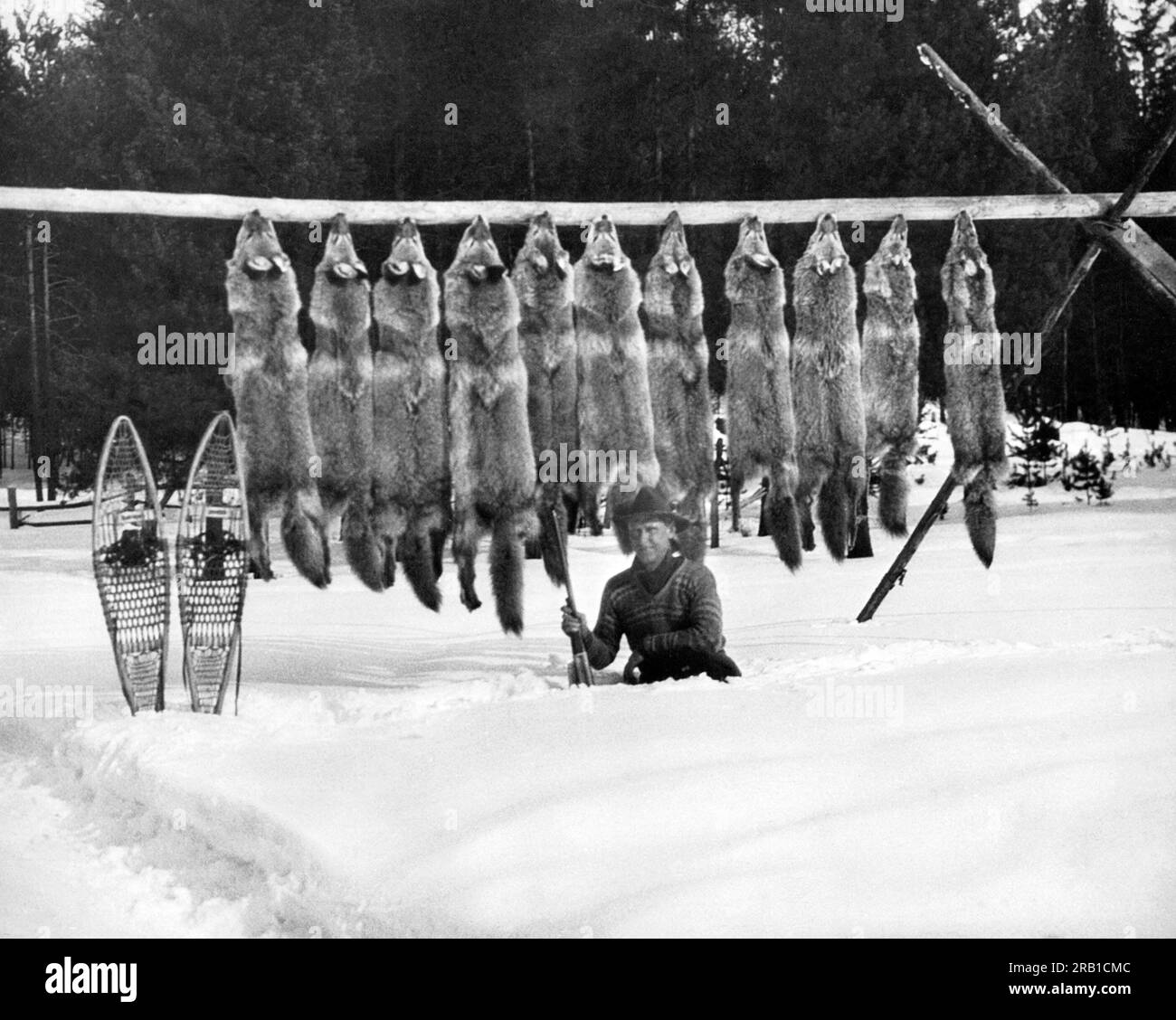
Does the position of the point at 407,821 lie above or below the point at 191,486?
below

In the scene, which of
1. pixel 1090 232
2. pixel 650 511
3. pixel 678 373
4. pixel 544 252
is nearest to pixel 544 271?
pixel 544 252

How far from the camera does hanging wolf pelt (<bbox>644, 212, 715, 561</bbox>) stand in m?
3.83

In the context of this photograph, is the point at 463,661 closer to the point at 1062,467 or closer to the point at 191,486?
the point at 191,486

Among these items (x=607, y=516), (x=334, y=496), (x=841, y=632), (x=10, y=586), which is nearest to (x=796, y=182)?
(x=841, y=632)

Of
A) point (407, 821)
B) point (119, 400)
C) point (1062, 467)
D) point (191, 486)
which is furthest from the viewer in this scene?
point (1062, 467)

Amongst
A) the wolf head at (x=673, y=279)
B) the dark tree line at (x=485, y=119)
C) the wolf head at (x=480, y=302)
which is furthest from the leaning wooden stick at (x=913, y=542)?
the dark tree line at (x=485, y=119)

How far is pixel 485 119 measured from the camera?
269 inches

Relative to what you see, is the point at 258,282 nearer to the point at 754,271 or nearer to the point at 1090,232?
the point at 754,271

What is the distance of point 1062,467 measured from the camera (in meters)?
8.65

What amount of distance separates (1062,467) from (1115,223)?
4.68 metres

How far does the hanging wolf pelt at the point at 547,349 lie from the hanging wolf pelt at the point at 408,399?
258mm

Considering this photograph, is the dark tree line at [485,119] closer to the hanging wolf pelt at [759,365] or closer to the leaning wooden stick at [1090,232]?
the leaning wooden stick at [1090,232]

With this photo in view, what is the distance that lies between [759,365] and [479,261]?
0.88 meters

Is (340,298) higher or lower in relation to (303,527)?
higher
